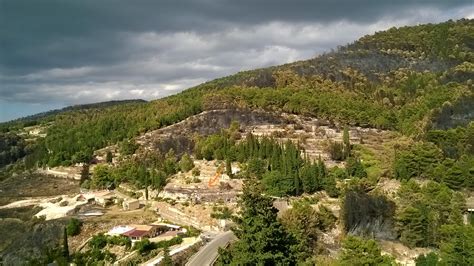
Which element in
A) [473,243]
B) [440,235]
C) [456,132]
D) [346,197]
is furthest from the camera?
[456,132]

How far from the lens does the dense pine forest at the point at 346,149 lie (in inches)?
1103

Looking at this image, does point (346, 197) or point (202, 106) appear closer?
point (346, 197)

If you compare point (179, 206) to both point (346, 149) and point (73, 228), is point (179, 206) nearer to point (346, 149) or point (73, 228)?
point (73, 228)

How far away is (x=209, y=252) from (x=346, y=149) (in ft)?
119

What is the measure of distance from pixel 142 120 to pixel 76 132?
15801mm

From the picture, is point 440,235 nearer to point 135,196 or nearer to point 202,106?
point 135,196

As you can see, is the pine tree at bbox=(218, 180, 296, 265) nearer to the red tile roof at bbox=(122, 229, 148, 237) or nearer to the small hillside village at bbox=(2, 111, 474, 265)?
the small hillside village at bbox=(2, 111, 474, 265)

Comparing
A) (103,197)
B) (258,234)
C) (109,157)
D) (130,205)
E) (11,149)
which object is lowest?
(130,205)

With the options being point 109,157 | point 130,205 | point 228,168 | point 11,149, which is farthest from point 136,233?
A: point 11,149

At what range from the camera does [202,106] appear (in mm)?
91125

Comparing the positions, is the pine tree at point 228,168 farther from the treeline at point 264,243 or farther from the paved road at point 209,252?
the treeline at point 264,243

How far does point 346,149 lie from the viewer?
66.6 metres

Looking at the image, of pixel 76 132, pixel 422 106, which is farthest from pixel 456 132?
pixel 76 132

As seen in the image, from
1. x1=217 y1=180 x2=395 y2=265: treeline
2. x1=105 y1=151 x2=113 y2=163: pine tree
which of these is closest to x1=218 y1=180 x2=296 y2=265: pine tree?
x1=217 y1=180 x2=395 y2=265: treeline
